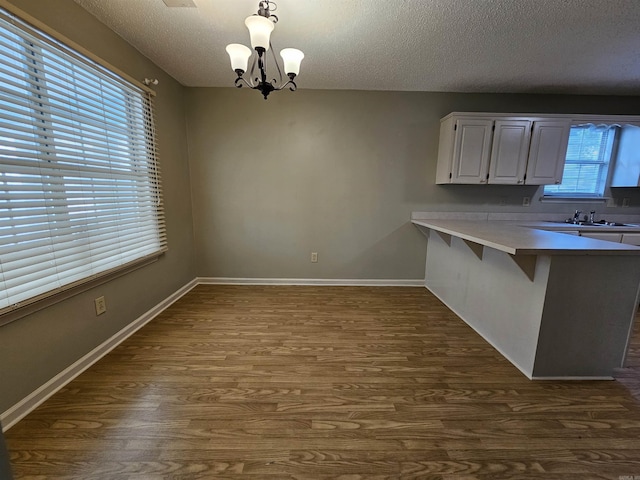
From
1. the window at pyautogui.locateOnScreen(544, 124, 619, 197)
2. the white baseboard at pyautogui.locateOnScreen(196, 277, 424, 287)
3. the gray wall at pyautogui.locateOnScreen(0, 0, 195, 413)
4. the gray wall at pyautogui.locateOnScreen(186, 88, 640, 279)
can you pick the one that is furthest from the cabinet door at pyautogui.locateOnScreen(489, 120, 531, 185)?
the gray wall at pyautogui.locateOnScreen(0, 0, 195, 413)

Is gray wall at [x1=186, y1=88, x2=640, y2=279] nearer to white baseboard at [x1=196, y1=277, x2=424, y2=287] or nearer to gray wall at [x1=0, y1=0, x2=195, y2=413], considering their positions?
white baseboard at [x1=196, y1=277, x2=424, y2=287]

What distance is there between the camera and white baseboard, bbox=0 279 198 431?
136 cm

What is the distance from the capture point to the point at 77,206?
1732 millimetres

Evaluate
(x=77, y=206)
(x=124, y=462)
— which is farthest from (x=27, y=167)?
(x=124, y=462)

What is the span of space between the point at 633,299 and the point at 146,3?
3.70 metres

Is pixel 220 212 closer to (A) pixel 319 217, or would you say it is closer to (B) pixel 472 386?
(A) pixel 319 217

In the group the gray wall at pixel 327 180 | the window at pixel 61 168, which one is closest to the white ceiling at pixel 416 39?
the gray wall at pixel 327 180

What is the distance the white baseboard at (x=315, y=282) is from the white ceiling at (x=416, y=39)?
2380 millimetres

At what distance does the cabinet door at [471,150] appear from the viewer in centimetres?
286

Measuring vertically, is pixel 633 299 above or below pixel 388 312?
above

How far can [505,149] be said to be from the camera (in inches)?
115

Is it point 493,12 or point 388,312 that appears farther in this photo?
point 388,312

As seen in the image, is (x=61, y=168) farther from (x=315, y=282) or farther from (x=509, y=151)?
(x=509, y=151)

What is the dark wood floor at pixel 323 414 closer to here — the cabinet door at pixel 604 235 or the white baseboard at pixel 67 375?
the white baseboard at pixel 67 375
